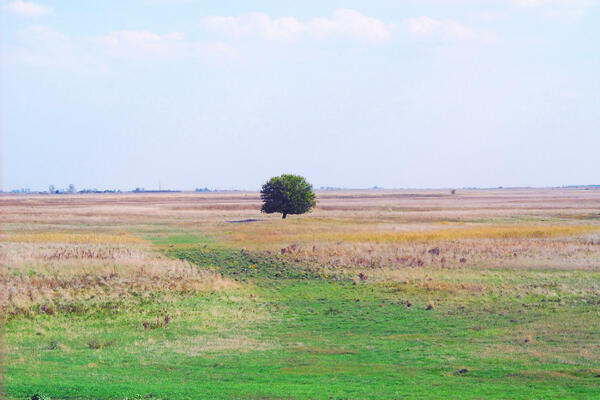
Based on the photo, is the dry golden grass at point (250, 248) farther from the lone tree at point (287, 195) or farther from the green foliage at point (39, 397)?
the green foliage at point (39, 397)

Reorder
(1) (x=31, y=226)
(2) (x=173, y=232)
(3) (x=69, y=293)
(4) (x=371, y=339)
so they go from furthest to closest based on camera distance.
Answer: (1) (x=31, y=226) < (2) (x=173, y=232) < (3) (x=69, y=293) < (4) (x=371, y=339)

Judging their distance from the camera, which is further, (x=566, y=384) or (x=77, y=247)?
(x=77, y=247)

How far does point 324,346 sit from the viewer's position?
1980cm

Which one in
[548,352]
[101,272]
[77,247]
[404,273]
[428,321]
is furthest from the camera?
[77,247]

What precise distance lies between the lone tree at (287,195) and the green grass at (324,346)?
46.2 m

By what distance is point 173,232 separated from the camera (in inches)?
2451

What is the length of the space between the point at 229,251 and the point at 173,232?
17787 mm

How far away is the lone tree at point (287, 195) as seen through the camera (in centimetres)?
7881

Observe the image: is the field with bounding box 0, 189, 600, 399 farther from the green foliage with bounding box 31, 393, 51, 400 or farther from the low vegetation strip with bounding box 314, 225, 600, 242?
the low vegetation strip with bounding box 314, 225, 600, 242

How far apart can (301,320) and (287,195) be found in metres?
54.3

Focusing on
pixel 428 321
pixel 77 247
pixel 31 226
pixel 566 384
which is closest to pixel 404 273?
pixel 428 321

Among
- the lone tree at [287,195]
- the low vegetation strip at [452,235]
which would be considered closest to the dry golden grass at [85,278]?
the low vegetation strip at [452,235]

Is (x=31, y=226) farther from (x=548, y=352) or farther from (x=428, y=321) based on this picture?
(x=548, y=352)

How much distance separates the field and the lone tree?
27789mm
